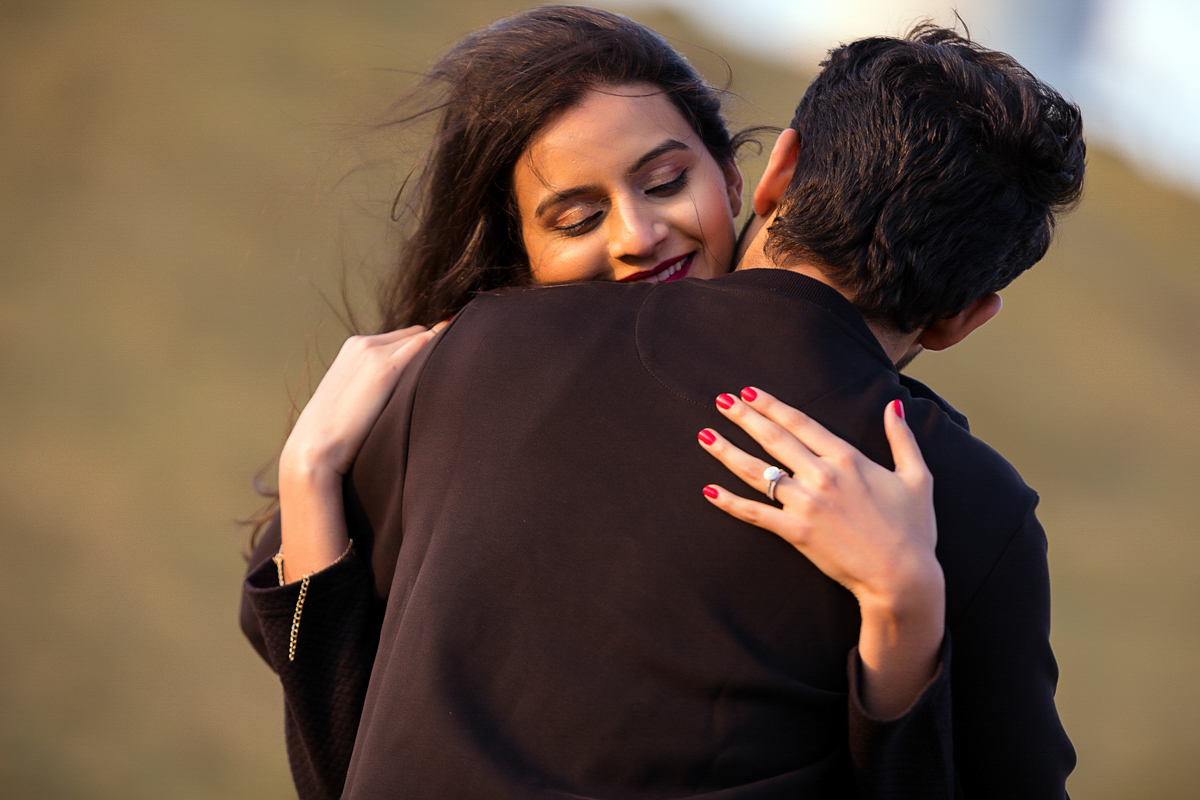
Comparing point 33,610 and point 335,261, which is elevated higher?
point 335,261

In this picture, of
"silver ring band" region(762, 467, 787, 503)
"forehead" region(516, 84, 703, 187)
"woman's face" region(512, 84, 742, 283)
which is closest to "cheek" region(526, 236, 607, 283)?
"woman's face" region(512, 84, 742, 283)

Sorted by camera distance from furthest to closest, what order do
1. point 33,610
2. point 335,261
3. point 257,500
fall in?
1. point 335,261
2. point 257,500
3. point 33,610

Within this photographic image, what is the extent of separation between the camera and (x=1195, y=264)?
1619 cm

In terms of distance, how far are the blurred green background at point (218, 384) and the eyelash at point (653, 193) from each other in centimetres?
87

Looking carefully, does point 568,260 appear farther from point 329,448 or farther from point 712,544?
point 712,544

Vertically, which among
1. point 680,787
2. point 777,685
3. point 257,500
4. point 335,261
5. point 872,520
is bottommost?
point 257,500

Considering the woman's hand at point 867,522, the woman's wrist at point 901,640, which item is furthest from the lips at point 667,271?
the woman's wrist at point 901,640

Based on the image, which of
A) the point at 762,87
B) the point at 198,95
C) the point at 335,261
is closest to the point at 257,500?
the point at 335,261

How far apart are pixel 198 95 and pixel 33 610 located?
26.2 feet

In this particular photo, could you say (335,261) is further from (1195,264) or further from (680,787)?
(1195,264)

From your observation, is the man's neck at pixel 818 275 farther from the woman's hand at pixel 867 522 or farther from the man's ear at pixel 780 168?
the woman's hand at pixel 867 522

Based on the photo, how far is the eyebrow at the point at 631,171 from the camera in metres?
2.08

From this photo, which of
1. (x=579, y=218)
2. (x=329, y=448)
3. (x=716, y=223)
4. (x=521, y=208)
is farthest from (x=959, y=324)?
(x=329, y=448)

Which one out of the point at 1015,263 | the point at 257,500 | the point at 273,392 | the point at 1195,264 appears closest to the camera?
the point at 1015,263
